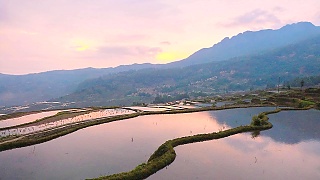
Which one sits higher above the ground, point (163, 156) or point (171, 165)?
point (163, 156)

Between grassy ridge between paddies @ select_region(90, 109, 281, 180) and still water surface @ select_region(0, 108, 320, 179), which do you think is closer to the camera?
grassy ridge between paddies @ select_region(90, 109, 281, 180)

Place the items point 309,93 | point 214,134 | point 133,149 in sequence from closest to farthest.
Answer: point 133,149 < point 214,134 < point 309,93

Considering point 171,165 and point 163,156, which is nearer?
point 171,165

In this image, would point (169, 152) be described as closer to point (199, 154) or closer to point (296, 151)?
point (199, 154)

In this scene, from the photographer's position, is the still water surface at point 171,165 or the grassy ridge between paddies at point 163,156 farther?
the still water surface at point 171,165

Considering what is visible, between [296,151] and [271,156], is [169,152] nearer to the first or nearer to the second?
[271,156]

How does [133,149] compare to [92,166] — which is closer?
[92,166]

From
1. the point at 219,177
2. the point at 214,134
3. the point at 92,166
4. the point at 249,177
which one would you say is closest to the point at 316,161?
the point at 249,177

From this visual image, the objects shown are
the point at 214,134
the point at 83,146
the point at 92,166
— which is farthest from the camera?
the point at 214,134
